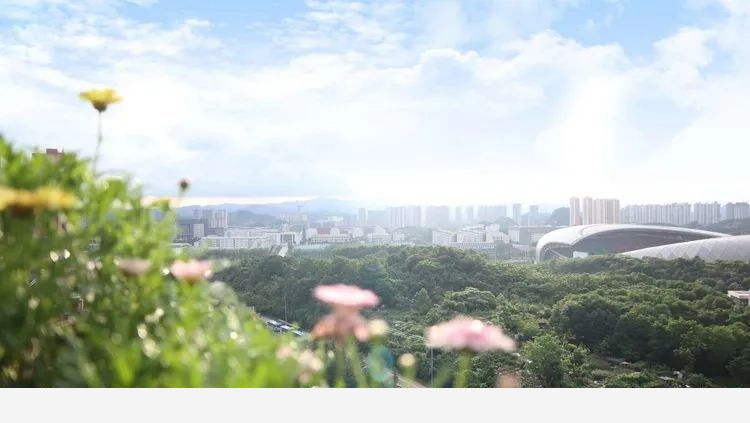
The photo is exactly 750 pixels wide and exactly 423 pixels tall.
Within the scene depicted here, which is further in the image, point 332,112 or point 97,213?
point 332,112

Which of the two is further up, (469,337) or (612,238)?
(469,337)

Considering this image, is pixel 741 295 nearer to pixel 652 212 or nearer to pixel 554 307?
pixel 652 212

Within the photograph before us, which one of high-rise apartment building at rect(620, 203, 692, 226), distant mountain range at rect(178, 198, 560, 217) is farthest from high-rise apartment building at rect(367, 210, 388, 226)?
high-rise apartment building at rect(620, 203, 692, 226)

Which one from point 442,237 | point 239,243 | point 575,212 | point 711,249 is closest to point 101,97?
point 239,243

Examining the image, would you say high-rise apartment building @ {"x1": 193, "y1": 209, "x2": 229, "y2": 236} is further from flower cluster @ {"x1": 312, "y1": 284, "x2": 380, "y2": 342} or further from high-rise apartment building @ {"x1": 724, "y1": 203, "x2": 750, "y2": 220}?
high-rise apartment building @ {"x1": 724, "y1": 203, "x2": 750, "y2": 220}
